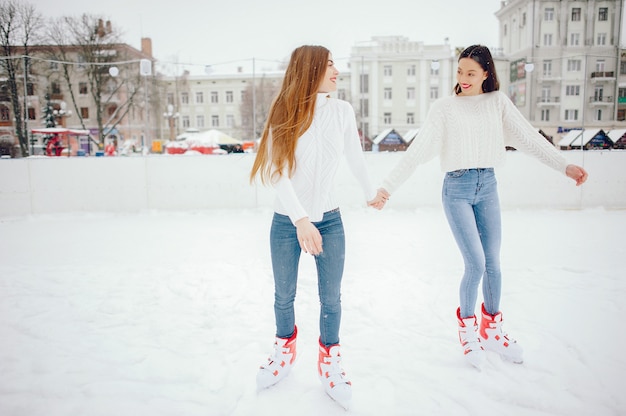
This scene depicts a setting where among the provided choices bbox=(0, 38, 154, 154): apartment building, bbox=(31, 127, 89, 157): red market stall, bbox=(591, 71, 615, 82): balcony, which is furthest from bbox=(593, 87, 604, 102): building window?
bbox=(31, 127, 89, 157): red market stall

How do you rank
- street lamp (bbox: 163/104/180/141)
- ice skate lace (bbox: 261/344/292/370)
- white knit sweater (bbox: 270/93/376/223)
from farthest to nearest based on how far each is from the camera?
street lamp (bbox: 163/104/180/141)
ice skate lace (bbox: 261/344/292/370)
white knit sweater (bbox: 270/93/376/223)

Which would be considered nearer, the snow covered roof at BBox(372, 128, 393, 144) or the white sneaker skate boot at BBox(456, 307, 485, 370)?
the white sneaker skate boot at BBox(456, 307, 485, 370)

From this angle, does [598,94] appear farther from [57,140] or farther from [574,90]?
[57,140]

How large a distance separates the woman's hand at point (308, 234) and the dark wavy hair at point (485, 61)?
4.16 feet

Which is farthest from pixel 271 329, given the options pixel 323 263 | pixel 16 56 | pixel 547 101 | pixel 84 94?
pixel 84 94

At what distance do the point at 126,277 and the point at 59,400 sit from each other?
2.10m

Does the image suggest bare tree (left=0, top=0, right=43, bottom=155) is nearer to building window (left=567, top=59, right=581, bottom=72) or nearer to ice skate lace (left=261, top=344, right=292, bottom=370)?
ice skate lace (left=261, top=344, right=292, bottom=370)

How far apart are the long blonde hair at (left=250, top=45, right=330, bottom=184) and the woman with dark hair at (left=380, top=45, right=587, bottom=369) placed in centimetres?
67

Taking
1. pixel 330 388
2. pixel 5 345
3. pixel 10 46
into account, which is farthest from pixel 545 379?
pixel 10 46

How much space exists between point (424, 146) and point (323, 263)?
0.89 m

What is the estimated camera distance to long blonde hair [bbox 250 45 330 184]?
1.83m

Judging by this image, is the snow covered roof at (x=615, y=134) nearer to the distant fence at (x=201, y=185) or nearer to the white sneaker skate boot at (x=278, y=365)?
the distant fence at (x=201, y=185)

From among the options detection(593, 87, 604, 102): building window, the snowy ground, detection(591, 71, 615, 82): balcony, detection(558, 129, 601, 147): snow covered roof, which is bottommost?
the snowy ground

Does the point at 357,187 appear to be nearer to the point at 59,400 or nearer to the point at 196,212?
the point at 196,212
